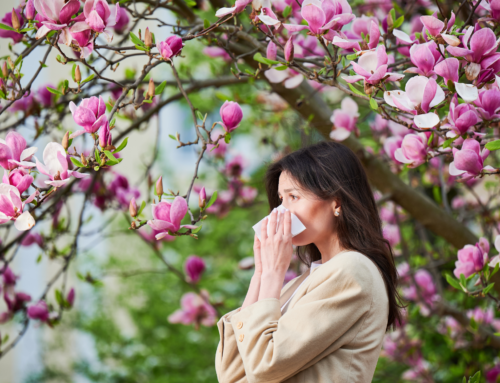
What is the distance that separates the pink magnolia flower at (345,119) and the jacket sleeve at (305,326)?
0.74m

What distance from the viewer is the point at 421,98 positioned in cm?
111

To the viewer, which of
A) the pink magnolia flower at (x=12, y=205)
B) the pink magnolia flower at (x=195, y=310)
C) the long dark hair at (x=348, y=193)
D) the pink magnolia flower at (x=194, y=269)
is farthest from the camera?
the pink magnolia flower at (x=195, y=310)

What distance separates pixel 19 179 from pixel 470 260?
3.90 ft

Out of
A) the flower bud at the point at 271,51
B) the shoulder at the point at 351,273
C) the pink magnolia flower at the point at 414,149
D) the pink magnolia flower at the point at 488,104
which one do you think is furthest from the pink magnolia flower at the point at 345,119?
the shoulder at the point at 351,273

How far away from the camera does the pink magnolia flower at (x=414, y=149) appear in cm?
136

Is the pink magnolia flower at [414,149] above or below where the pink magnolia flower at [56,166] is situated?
below

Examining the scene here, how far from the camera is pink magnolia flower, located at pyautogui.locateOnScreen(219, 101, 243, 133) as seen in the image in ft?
4.21

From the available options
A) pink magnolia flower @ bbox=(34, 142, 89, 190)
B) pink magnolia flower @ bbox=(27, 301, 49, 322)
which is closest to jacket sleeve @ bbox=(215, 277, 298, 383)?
pink magnolia flower @ bbox=(34, 142, 89, 190)

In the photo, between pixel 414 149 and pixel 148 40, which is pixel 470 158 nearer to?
pixel 414 149

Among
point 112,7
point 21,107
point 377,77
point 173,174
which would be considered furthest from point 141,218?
point 173,174

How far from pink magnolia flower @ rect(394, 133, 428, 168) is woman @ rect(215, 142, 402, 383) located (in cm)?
16

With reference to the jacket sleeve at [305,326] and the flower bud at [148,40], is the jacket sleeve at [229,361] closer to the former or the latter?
the jacket sleeve at [305,326]

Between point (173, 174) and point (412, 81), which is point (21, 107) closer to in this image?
point (412, 81)

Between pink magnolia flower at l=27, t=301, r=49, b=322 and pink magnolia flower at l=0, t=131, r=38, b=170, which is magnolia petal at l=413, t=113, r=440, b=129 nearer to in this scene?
pink magnolia flower at l=0, t=131, r=38, b=170
